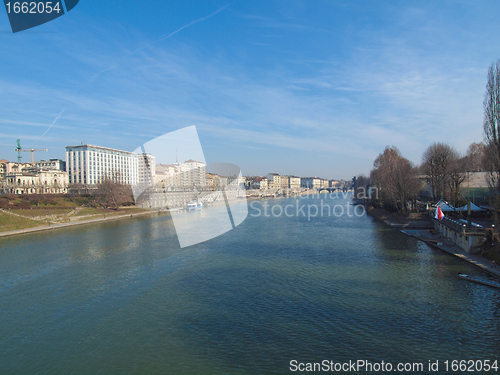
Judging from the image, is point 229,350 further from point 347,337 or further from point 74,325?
point 74,325

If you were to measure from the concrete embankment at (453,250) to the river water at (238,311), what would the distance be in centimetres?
35

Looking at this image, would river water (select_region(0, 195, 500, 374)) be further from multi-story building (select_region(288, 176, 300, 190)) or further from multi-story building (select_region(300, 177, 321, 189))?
multi-story building (select_region(300, 177, 321, 189))

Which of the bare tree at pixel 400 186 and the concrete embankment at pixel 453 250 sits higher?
the bare tree at pixel 400 186

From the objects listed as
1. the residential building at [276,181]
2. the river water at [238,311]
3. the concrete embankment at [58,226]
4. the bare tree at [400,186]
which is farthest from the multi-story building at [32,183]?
the residential building at [276,181]

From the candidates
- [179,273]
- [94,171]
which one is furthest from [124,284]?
[94,171]

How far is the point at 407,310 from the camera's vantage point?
6723mm

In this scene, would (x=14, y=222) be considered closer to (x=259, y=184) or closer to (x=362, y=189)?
(x=362, y=189)

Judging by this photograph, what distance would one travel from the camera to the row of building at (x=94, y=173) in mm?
37469

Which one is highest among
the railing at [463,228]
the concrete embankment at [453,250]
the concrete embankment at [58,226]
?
the railing at [463,228]

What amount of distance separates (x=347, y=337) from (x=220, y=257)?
23.0ft

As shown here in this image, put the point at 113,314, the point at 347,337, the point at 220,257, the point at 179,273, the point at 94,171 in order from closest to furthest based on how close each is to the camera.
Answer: the point at 347,337 → the point at 113,314 → the point at 179,273 → the point at 220,257 → the point at 94,171

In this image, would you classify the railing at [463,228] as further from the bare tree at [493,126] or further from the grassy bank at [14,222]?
the grassy bank at [14,222]

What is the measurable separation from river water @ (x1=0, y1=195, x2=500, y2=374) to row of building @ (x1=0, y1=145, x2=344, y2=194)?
3025 cm
